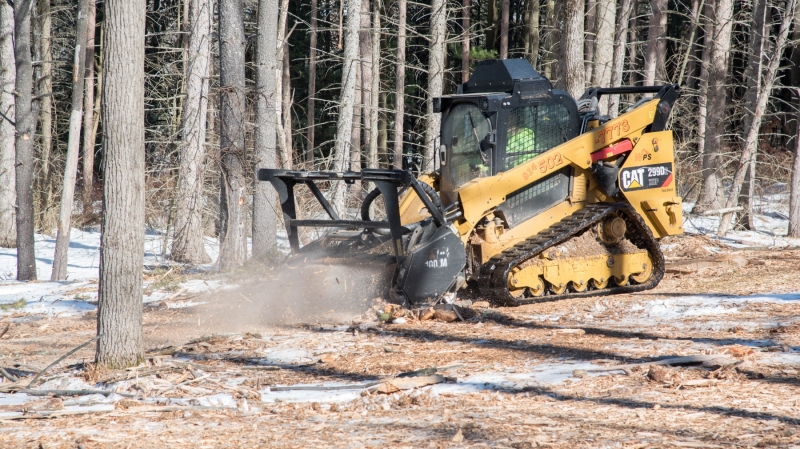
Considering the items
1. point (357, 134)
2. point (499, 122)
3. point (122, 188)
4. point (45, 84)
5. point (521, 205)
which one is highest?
point (45, 84)

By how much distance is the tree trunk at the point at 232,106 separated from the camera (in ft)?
37.4

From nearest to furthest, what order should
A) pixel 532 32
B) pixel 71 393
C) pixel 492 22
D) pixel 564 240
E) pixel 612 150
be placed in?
pixel 71 393 → pixel 564 240 → pixel 612 150 → pixel 532 32 → pixel 492 22

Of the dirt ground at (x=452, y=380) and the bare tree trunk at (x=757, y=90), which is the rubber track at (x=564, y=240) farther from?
the bare tree trunk at (x=757, y=90)

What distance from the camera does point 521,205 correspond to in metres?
9.40

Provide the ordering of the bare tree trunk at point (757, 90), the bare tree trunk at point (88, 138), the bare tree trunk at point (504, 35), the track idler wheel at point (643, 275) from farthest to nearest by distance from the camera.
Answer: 1. the bare tree trunk at point (504, 35)
2. the bare tree trunk at point (88, 138)
3. the bare tree trunk at point (757, 90)
4. the track idler wheel at point (643, 275)

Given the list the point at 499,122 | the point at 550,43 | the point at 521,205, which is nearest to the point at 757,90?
the point at 550,43

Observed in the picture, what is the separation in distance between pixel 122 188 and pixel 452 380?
2.90 meters

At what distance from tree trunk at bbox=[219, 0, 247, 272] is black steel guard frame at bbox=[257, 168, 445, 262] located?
2566mm

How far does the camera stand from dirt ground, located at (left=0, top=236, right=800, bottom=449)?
450cm

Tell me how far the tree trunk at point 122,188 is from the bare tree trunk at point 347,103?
9.14 metres

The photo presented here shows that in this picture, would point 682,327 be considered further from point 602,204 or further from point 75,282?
point 75,282

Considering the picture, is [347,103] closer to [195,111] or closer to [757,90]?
[195,111]

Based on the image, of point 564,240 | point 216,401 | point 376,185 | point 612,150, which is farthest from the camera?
point 612,150

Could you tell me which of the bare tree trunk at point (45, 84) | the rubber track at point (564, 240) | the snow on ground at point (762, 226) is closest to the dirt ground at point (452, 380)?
the rubber track at point (564, 240)
